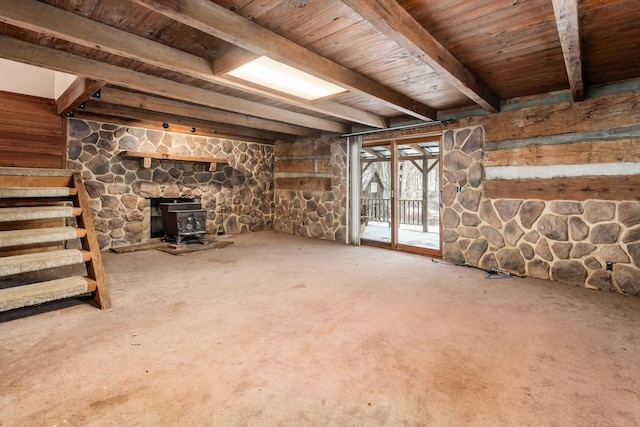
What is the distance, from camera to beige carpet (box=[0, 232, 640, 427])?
155cm

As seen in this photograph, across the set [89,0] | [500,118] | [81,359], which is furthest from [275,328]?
[500,118]

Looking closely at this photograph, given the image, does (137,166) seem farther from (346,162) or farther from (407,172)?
(407,172)

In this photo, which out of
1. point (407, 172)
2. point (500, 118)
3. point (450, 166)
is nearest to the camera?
point (500, 118)

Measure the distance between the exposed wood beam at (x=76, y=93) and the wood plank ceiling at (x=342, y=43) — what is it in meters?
0.02

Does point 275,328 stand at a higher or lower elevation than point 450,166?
lower

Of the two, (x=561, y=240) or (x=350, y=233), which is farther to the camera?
(x=350, y=233)

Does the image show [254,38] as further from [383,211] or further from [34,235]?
[383,211]

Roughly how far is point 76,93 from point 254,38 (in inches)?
112

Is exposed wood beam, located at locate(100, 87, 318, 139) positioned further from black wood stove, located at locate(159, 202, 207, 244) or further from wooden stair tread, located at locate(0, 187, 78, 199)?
black wood stove, located at locate(159, 202, 207, 244)

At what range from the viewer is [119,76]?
305 cm

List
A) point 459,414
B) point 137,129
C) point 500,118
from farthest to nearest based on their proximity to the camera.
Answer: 1. point 137,129
2. point 500,118
3. point 459,414

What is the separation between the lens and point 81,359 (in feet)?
6.54

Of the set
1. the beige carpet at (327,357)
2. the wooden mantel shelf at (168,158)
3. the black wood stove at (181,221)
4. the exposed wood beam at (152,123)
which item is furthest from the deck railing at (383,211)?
the beige carpet at (327,357)

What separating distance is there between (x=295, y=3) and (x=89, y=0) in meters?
1.31
